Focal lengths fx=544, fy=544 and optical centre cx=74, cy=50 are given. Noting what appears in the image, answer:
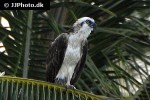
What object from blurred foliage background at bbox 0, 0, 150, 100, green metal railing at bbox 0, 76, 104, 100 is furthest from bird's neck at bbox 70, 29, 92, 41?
green metal railing at bbox 0, 76, 104, 100

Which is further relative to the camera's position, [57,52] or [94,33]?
[94,33]

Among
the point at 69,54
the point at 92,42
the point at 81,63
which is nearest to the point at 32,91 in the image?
the point at 69,54

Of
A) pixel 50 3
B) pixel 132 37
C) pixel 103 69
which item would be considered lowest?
pixel 103 69

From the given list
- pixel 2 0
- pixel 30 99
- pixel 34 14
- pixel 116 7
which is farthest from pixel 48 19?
pixel 30 99

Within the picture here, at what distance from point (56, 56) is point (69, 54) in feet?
0.41

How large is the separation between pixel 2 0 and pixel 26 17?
0.41 meters

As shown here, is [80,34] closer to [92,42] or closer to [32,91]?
[32,91]

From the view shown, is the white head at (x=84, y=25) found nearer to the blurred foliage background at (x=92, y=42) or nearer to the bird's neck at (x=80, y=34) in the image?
the bird's neck at (x=80, y=34)

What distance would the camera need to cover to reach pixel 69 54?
4816 millimetres

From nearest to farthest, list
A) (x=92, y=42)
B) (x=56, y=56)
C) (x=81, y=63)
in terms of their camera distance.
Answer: (x=56, y=56), (x=81, y=63), (x=92, y=42)

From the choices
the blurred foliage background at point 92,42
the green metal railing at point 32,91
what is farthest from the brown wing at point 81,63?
the green metal railing at point 32,91

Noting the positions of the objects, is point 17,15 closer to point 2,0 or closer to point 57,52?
point 2,0

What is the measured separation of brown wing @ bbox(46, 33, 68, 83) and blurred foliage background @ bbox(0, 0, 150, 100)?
26 cm

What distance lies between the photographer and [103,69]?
6.27m
